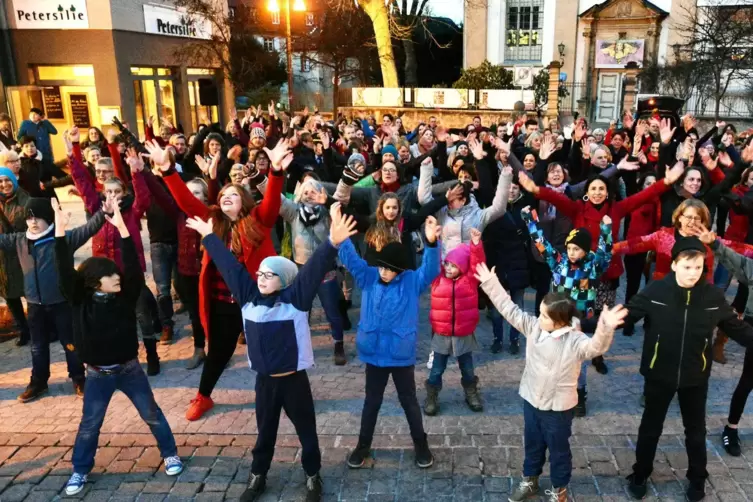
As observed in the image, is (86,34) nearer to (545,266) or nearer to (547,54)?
(545,266)

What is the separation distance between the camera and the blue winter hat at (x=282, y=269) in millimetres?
3863

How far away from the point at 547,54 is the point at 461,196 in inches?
1029

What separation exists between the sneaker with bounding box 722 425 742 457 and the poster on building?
26.6 m

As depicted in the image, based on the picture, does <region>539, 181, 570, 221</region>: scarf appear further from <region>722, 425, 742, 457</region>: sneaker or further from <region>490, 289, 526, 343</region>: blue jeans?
<region>722, 425, 742, 457</region>: sneaker

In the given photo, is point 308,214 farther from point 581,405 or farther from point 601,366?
point 601,366

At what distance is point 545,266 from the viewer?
6445mm

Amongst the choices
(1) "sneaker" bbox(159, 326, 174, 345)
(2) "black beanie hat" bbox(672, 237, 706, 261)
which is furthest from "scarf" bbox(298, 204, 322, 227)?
(2) "black beanie hat" bbox(672, 237, 706, 261)

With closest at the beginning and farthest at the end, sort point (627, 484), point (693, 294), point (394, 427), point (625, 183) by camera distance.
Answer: point (693, 294) → point (627, 484) → point (394, 427) → point (625, 183)

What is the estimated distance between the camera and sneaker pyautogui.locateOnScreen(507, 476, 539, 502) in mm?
4070

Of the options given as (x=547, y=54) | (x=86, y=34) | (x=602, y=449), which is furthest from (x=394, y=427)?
(x=547, y=54)

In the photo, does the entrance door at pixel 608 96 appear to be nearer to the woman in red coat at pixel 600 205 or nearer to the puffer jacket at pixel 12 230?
the woman in red coat at pixel 600 205

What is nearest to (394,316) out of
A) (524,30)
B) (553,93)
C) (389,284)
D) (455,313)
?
(389,284)

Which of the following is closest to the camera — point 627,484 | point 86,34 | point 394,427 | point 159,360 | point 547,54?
point 627,484

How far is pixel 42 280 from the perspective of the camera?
537 cm
